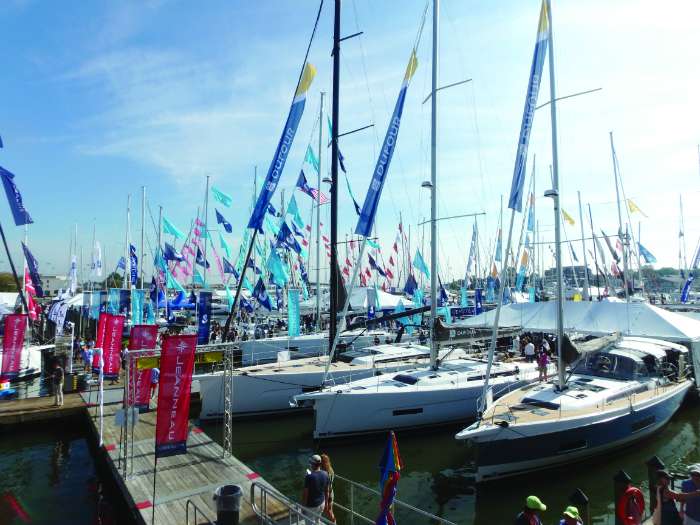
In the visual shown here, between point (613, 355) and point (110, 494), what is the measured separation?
56.9 feet

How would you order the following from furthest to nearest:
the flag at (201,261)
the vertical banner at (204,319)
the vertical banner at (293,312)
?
the flag at (201,261)
the vertical banner at (204,319)
the vertical banner at (293,312)

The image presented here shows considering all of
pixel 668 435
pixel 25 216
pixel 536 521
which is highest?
pixel 25 216

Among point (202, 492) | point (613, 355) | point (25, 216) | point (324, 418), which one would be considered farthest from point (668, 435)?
point (25, 216)

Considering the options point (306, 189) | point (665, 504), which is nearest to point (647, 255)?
point (306, 189)

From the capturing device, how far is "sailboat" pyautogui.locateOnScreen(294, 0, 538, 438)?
15.9 meters

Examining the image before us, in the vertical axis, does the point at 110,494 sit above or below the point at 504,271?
below

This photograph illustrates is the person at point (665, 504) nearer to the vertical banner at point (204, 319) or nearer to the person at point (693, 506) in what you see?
the person at point (693, 506)

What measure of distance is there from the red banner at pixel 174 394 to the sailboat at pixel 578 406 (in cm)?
680

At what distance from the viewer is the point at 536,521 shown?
699 centimetres

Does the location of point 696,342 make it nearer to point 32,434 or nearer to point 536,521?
point 536,521

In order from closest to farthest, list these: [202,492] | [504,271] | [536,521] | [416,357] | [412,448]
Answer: [536,521] → [202,492] → [504,271] → [412,448] → [416,357]

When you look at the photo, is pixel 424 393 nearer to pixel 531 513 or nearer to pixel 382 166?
pixel 382 166

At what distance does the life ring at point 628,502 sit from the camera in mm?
7703

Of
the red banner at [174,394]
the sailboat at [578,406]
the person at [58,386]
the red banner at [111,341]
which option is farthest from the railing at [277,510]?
the person at [58,386]
